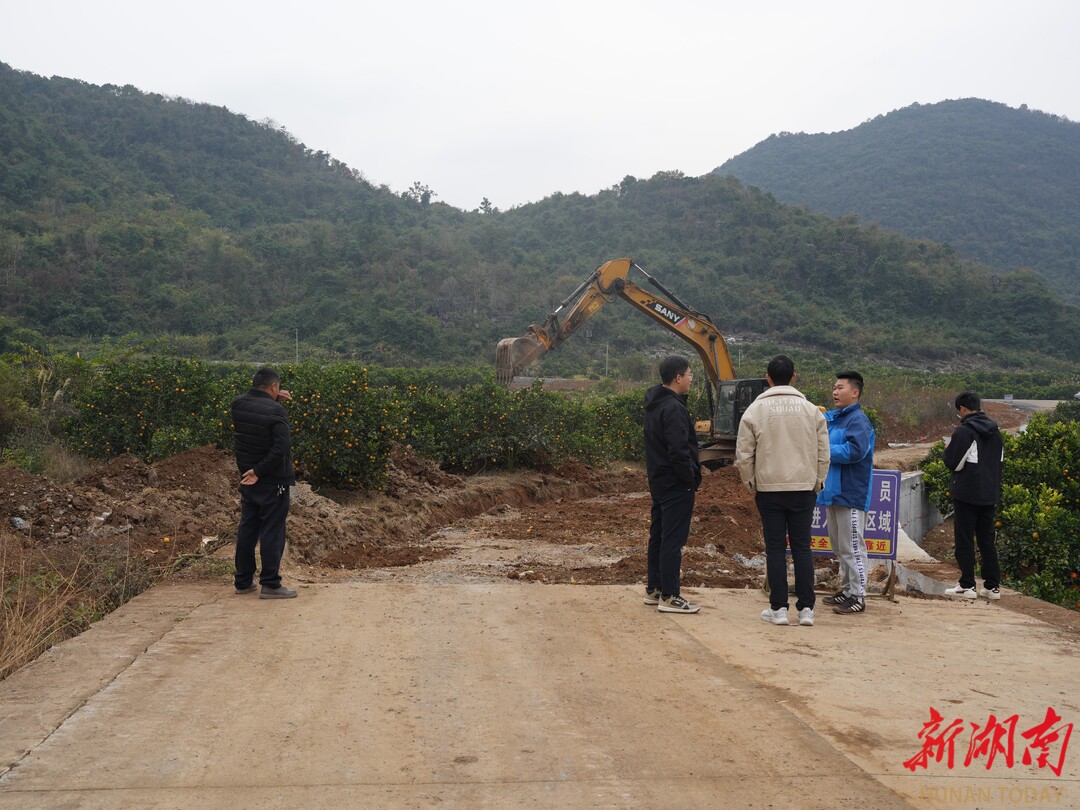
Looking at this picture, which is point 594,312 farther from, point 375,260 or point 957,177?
point 957,177

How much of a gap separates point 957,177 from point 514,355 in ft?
465

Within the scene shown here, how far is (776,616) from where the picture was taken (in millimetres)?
6414

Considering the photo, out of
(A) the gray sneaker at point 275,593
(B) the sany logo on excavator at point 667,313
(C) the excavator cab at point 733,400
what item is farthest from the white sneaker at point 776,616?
(B) the sany logo on excavator at point 667,313

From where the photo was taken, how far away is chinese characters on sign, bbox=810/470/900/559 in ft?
24.3

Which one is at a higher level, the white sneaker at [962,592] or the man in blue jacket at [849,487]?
the man in blue jacket at [849,487]

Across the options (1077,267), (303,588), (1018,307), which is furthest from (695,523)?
(1077,267)

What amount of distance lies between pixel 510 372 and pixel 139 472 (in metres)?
9.17

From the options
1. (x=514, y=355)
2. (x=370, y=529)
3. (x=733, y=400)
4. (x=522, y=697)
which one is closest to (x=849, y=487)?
(x=522, y=697)

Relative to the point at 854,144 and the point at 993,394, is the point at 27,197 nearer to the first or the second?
the point at 993,394

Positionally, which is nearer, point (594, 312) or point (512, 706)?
point (512, 706)

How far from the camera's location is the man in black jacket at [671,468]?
6.48 metres

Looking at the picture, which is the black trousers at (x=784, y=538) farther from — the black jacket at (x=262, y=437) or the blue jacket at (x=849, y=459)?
the black jacket at (x=262, y=437)

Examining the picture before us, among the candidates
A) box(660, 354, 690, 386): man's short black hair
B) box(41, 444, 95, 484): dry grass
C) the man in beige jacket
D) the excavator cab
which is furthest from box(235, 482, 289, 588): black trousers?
the excavator cab

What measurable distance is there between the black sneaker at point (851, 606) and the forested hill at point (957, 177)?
4590 inches
